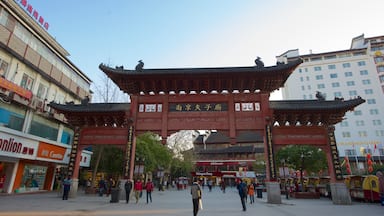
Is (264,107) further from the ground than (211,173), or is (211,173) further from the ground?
(264,107)

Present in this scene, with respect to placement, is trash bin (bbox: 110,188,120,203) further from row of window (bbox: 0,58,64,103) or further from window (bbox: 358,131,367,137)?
window (bbox: 358,131,367,137)

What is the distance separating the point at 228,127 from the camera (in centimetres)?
1373

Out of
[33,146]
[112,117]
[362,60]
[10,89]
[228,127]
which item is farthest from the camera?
[362,60]

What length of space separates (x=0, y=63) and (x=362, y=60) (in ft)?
210

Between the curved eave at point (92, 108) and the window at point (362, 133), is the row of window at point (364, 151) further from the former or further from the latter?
A: the curved eave at point (92, 108)

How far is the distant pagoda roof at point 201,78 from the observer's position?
13.7m

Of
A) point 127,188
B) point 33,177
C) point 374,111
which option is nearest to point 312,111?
point 127,188

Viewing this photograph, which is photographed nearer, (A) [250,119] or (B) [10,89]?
Answer: (A) [250,119]

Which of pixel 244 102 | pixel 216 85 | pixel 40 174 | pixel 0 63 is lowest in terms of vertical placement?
pixel 40 174

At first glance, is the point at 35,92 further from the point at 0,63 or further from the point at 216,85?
the point at 216,85

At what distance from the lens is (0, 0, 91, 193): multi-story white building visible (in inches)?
634

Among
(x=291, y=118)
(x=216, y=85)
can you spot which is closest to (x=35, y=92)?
(x=216, y=85)

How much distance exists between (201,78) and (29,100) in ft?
46.5

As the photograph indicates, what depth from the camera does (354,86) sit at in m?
51.4
